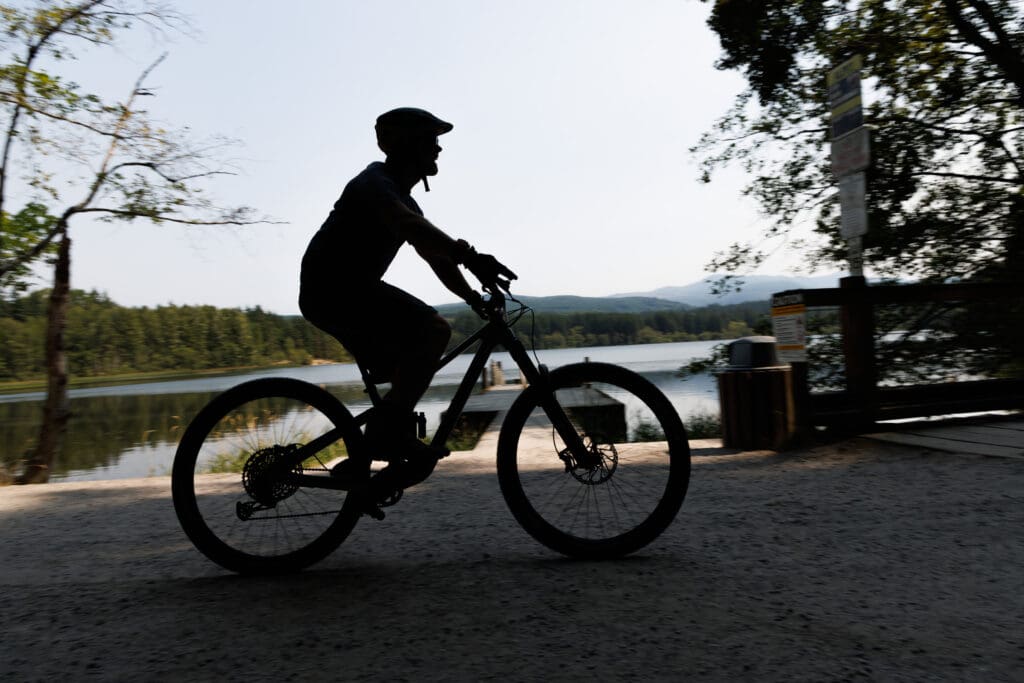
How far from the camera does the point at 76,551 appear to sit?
3.58 m

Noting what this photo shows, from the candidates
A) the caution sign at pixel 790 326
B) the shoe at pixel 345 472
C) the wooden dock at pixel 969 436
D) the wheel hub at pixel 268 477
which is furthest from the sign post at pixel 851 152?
the wheel hub at pixel 268 477

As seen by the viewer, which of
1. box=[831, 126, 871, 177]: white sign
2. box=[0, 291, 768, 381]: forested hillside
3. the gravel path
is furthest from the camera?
box=[0, 291, 768, 381]: forested hillside

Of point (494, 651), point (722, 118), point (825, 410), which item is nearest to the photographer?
point (494, 651)

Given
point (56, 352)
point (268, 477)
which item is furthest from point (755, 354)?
point (56, 352)

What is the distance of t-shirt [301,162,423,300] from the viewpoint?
306 cm

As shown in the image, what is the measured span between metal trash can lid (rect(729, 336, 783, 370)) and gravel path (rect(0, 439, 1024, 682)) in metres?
2.36

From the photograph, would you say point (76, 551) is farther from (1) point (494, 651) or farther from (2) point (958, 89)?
(2) point (958, 89)

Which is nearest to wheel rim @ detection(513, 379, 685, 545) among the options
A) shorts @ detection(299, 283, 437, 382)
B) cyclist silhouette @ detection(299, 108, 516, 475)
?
cyclist silhouette @ detection(299, 108, 516, 475)

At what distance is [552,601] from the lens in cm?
257

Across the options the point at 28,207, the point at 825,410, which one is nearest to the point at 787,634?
the point at 825,410

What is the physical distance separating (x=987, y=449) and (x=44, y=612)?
598 centimetres

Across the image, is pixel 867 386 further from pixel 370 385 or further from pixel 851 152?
pixel 370 385

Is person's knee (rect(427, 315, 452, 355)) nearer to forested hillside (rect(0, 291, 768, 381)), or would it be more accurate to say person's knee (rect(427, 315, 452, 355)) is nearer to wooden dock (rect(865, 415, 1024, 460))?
wooden dock (rect(865, 415, 1024, 460))

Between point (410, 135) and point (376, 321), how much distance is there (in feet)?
2.84
